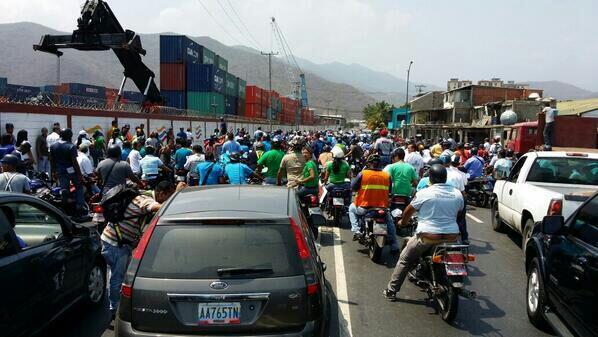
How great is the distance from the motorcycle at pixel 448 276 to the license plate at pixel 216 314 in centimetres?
281

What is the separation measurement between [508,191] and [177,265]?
25.4ft

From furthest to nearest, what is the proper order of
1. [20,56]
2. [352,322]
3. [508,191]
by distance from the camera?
[20,56] < [508,191] < [352,322]

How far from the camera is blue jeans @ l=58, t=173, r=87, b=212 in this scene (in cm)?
1030

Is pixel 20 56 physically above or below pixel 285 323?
above

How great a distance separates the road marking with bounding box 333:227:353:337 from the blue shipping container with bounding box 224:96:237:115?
43855mm

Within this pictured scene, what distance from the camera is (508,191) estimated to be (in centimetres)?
955

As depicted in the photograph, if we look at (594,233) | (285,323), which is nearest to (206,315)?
(285,323)

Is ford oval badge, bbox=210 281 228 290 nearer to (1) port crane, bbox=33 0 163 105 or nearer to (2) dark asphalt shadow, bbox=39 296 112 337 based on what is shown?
(2) dark asphalt shadow, bbox=39 296 112 337

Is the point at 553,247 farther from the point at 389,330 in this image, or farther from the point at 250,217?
the point at 250,217

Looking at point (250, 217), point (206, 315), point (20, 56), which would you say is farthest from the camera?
point (20, 56)

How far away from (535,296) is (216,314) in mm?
3848

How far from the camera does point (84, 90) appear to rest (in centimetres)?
5238

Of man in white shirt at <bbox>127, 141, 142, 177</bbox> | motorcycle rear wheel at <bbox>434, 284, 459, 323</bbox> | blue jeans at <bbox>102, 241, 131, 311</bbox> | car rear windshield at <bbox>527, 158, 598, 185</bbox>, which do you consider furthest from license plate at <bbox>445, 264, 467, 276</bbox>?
man in white shirt at <bbox>127, 141, 142, 177</bbox>

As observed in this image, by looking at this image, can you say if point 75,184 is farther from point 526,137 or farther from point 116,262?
point 526,137
